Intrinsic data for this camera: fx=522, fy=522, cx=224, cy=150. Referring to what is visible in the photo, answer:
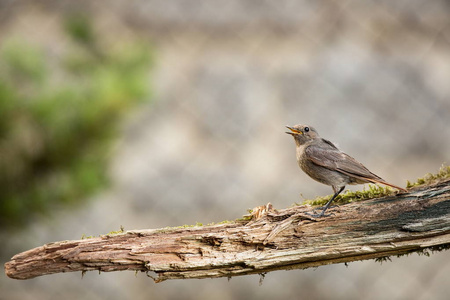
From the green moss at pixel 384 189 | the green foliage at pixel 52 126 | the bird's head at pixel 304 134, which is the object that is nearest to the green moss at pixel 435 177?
the green moss at pixel 384 189

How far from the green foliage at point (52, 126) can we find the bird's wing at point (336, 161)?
55.5 inches

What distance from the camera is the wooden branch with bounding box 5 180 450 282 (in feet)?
7.23

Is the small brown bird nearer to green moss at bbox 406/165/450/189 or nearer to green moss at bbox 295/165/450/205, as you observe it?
green moss at bbox 295/165/450/205

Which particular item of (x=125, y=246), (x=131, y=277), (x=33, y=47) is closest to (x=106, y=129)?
(x=33, y=47)

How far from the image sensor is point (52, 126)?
347 centimetres

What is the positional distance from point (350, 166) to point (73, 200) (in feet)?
6.71

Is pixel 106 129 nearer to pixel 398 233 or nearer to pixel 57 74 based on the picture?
pixel 57 74

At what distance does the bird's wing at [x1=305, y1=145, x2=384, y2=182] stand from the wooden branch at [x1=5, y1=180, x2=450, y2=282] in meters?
0.19

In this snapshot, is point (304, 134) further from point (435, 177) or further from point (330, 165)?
point (435, 177)

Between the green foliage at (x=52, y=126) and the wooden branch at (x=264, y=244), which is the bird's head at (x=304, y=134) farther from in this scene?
the green foliage at (x=52, y=126)

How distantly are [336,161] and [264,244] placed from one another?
0.61m

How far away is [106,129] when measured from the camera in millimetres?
3562

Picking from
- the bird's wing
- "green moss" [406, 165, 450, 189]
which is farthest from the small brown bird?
"green moss" [406, 165, 450, 189]

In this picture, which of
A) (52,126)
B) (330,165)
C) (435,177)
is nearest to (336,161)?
(330,165)
